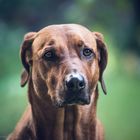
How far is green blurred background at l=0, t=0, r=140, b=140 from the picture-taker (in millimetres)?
2010

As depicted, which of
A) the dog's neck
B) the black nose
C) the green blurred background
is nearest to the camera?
the black nose

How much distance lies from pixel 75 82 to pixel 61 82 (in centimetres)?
5

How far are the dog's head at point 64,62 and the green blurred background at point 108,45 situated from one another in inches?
8.0

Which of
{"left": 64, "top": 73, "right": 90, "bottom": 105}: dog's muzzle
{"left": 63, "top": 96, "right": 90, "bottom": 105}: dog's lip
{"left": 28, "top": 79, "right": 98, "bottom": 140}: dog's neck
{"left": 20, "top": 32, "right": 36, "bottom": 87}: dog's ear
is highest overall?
{"left": 20, "top": 32, "right": 36, "bottom": 87}: dog's ear

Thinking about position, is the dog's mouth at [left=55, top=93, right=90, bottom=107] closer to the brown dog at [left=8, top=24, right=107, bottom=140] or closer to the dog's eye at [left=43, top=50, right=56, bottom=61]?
the brown dog at [left=8, top=24, right=107, bottom=140]

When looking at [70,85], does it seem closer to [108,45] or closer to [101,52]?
[101,52]

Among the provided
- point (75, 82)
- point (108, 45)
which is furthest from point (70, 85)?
point (108, 45)

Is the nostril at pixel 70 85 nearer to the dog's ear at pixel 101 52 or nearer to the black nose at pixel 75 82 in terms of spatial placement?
the black nose at pixel 75 82

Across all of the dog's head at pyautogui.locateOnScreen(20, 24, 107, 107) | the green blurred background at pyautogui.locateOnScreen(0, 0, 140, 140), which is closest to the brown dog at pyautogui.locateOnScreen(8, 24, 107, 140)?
the dog's head at pyautogui.locateOnScreen(20, 24, 107, 107)

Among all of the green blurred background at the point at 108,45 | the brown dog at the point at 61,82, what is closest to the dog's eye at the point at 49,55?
the brown dog at the point at 61,82

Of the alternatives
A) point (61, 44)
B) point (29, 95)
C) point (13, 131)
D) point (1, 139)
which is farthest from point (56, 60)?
point (1, 139)

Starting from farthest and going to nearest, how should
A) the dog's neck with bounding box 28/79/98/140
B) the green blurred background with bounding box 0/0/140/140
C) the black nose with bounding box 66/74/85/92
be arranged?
the green blurred background with bounding box 0/0/140/140 → the dog's neck with bounding box 28/79/98/140 → the black nose with bounding box 66/74/85/92

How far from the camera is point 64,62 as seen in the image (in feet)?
5.44

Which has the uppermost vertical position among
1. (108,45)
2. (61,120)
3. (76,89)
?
(108,45)
